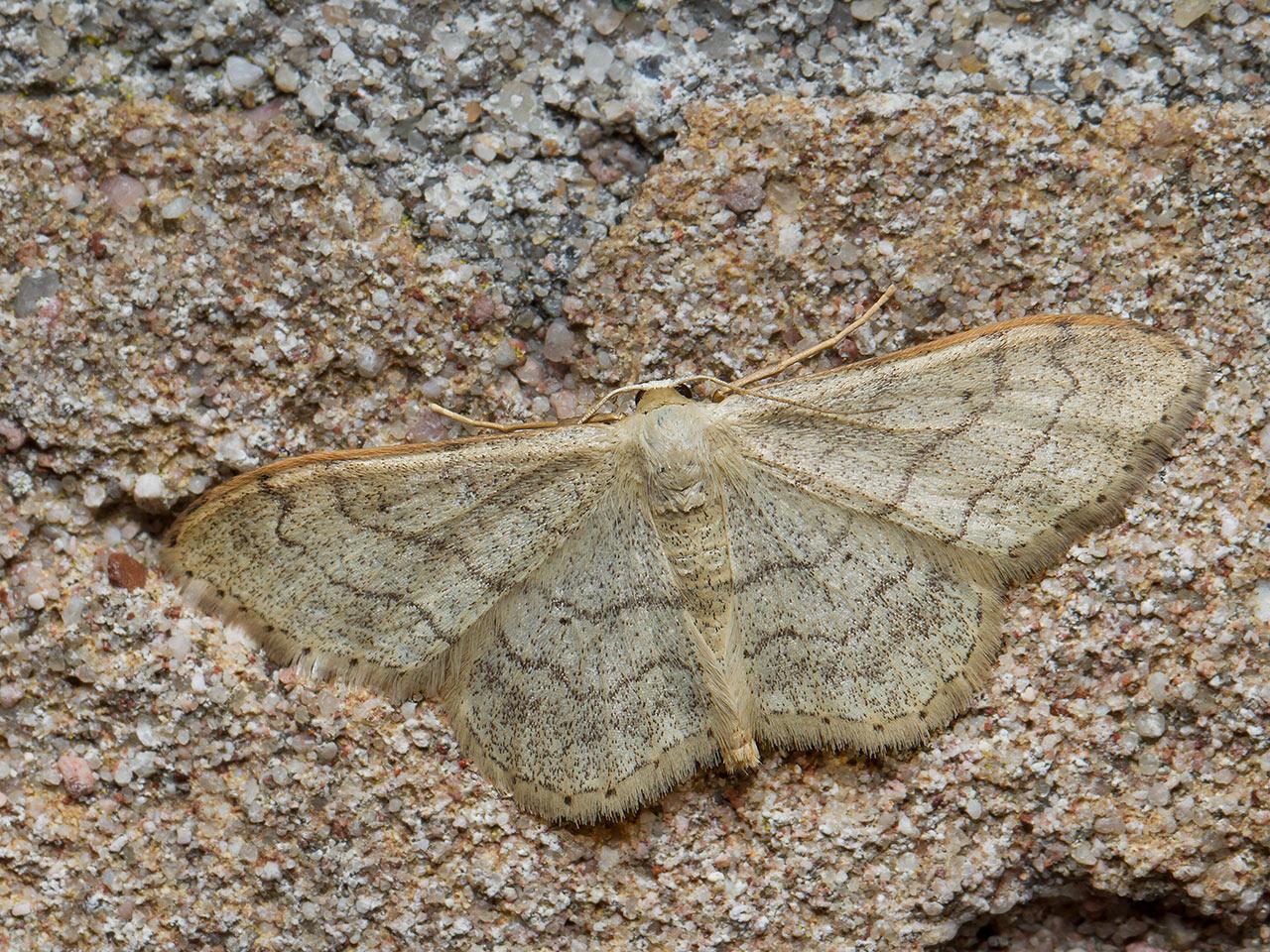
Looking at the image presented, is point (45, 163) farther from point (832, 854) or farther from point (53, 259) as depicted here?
point (832, 854)

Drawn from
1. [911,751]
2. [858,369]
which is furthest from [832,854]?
[858,369]

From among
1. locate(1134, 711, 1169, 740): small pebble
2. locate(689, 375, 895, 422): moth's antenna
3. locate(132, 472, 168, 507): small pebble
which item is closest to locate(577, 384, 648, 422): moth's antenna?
locate(689, 375, 895, 422): moth's antenna

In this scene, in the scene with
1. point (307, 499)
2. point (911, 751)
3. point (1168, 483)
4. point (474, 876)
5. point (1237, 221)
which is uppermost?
point (1237, 221)

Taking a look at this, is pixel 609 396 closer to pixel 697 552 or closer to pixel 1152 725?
pixel 697 552

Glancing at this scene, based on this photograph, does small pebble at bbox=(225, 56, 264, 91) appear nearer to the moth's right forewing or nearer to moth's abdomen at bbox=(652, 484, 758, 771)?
the moth's right forewing

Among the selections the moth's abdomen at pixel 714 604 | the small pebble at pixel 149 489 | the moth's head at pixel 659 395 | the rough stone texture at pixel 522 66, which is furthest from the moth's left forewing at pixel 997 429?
the small pebble at pixel 149 489

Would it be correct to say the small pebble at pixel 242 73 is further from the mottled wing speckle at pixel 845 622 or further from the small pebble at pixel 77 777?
the small pebble at pixel 77 777
